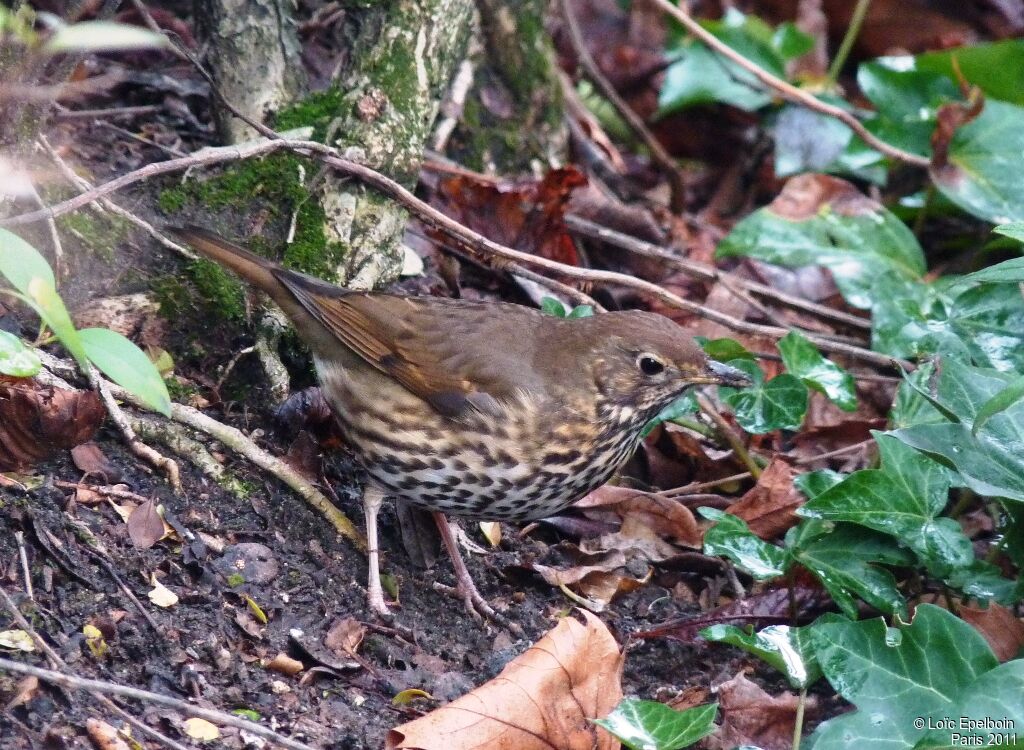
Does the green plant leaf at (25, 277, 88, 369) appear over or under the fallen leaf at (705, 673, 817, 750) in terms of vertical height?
over

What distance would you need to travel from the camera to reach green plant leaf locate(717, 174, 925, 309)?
16.8ft

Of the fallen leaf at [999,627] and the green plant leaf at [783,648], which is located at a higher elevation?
the green plant leaf at [783,648]

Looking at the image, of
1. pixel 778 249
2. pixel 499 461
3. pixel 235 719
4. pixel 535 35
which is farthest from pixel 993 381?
pixel 535 35

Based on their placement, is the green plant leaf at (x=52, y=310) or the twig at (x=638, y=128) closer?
the green plant leaf at (x=52, y=310)

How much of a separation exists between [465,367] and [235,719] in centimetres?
166

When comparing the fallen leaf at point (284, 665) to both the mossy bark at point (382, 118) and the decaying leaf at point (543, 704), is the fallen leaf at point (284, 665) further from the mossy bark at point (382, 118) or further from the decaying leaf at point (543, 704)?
the mossy bark at point (382, 118)

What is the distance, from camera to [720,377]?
387 cm

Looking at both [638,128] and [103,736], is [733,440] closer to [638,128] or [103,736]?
[103,736]

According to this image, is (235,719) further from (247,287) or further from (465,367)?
(247,287)

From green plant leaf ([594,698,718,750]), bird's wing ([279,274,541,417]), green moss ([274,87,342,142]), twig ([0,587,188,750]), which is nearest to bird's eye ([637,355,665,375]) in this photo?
bird's wing ([279,274,541,417])

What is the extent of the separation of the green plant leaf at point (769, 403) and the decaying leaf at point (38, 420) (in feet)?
7.16

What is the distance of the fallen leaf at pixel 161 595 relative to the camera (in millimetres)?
3121

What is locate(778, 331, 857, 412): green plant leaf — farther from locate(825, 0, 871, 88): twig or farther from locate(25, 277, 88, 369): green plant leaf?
locate(825, 0, 871, 88): twig

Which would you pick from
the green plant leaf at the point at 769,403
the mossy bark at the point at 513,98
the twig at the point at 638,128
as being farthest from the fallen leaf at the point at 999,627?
the twig at the point at 638,128
